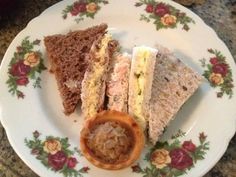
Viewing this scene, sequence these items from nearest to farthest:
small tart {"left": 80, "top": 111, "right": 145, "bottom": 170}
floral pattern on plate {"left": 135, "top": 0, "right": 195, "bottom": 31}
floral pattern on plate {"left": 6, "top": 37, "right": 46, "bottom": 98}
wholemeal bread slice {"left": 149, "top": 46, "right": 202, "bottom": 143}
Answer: small tart {"left": 80, "top": 111, "right": 145, "bottom": 170} < wholemeal bread slice {"left": 149, "top": 46, "right": 202, "bottom": 143} < floral pattern on plate {"left": 6, "top": 37, "right": 46, "bottom": 98} < floral pattern on plate {"left": 135, "top": 0, "right": 195, "bottom": 31}

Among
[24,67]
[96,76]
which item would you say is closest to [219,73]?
[96,76]

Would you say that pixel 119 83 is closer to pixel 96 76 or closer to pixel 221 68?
pixel 96 76

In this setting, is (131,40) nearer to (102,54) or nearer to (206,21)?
(102,54)

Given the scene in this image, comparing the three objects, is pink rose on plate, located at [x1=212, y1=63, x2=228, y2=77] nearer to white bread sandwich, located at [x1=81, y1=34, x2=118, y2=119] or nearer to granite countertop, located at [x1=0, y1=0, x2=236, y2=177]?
granite countertop, located at [x1=0, y1=0, x2=236, y2=177]

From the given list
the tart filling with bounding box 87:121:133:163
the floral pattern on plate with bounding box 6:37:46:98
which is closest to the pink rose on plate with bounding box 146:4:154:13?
the floral pattern on plate with bounding box 6:37:46:98

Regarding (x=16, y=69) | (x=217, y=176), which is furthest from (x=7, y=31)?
(x=217, y=176)

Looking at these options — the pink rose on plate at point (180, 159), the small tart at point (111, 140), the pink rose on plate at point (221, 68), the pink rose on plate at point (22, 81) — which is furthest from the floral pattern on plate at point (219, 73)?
the pink rose on plate at point (22, 81)

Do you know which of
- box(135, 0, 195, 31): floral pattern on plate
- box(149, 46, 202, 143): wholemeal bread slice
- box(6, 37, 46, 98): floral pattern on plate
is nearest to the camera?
box(149, 46, 202, 143): wholemeal bread slice

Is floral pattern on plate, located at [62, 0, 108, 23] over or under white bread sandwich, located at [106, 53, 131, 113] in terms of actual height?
over
